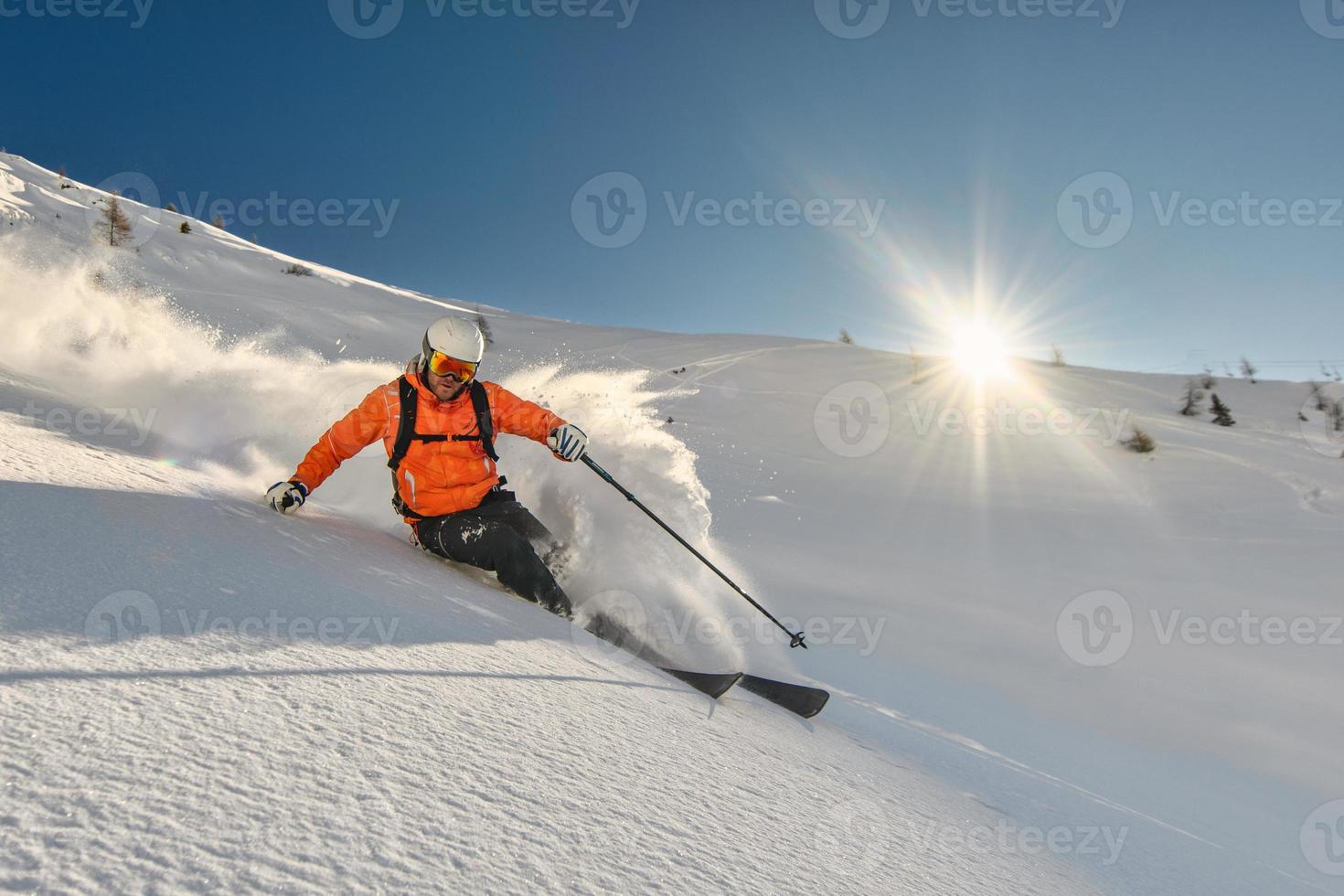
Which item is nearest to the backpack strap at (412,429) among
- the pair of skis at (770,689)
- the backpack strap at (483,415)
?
the backpack strap at (483,415)

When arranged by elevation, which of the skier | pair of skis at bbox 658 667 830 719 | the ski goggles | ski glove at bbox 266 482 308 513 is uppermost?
the ski goggles

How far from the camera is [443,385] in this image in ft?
12.5

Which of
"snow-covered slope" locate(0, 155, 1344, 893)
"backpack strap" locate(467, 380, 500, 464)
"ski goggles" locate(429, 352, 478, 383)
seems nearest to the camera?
"snow-covered slope" locate(0, 155, 1344, 893)

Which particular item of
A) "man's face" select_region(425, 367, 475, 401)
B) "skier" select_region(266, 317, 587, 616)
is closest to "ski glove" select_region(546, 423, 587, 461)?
"skier" select_region(266, 317, 587, 616)

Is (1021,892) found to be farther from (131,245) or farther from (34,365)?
(131,245)

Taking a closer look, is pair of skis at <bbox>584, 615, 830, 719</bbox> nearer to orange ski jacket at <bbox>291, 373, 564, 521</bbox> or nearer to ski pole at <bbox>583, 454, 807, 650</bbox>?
ski pole at <bbox>583, 454, 807, 650</bbox>

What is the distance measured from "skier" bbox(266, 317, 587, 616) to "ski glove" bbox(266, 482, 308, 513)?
0.37 ft

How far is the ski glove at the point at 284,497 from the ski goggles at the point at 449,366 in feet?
3.10

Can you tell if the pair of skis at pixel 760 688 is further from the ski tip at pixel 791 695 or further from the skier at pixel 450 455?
the skier at pixel 450 455

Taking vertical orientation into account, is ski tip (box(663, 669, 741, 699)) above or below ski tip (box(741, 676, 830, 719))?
below

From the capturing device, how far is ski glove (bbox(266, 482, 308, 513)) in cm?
325

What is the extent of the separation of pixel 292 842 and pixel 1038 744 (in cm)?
358

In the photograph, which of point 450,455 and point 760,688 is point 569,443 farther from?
point 760,688

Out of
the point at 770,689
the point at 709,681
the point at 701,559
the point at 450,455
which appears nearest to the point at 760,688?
the point at 770,689
